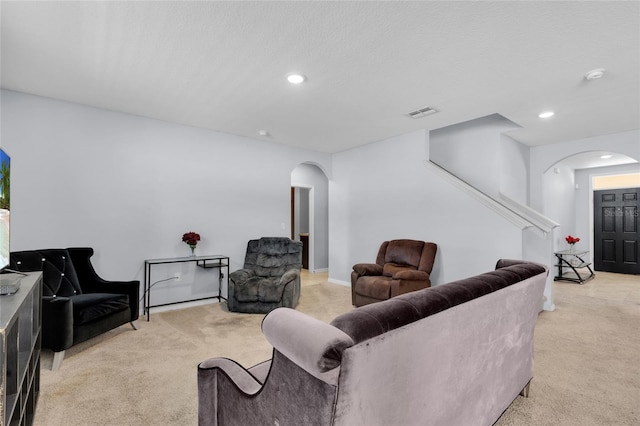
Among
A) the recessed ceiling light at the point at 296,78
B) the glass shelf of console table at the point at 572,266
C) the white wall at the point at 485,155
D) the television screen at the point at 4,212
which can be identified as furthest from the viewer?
the glass shelf of console table at the point at 572,266

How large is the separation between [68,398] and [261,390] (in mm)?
1818

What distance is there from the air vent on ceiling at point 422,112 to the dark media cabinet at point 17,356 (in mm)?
3807

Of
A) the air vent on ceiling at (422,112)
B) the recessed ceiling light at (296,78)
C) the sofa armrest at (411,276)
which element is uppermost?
the recessed ceiling light at (296,78)

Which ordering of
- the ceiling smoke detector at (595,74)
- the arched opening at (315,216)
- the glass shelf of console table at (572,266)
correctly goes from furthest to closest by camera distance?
1. the arched opening at (315,216)
2. the glass shelf of console table at (572,266)
3. the ceiling smoke detector at (595,74)

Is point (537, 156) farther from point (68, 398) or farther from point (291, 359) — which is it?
point (68, 398)

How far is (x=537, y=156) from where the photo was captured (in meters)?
5.53

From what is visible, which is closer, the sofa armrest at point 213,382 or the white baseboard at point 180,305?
the sofa armrest at point 213,382

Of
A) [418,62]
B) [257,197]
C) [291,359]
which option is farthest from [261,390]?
[257,197]

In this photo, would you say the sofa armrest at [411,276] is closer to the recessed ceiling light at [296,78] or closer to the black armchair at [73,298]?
the recessed ceiling light at [296,78]

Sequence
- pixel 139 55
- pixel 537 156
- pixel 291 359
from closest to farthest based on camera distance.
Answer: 1. pixel 291 359
2. pixel 139 55
3. pixel 537 156

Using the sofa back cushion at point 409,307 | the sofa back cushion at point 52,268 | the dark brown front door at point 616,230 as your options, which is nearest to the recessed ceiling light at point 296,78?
the sofa back cushion at point 409,307

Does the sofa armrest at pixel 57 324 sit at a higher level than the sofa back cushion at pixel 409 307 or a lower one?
lower

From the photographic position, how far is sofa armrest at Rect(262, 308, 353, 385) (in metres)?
0.86

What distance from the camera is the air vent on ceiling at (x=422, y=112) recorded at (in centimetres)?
379
